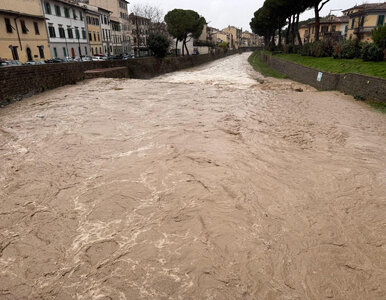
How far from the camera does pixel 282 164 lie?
7.28 meters

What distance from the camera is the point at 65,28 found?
4328cm

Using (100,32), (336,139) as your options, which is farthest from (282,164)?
(100,32)

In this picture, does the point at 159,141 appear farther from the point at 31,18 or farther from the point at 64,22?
the point at 64,22

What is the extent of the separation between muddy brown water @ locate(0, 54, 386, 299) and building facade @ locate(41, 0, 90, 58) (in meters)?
35.9

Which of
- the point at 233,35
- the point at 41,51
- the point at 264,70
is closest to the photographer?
the point at 264,70

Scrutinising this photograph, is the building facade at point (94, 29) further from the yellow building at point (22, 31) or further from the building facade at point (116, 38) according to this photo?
the yellow building at point (22, 31)

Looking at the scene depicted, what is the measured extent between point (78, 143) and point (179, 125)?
3677 mm

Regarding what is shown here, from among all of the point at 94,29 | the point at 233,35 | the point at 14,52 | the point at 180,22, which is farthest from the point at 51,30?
the point at 233,35

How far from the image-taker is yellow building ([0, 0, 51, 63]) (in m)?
32.3

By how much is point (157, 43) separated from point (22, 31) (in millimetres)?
16658

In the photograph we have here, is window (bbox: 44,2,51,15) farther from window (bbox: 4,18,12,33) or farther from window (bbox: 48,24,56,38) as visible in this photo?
window (bbox: 4,18,12,33)

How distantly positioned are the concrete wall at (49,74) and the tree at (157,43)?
1.34 m

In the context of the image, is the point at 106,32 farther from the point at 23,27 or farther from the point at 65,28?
the point at 23,27

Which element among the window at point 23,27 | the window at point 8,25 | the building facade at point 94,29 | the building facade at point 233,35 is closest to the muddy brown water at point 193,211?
the window at point 8,25
